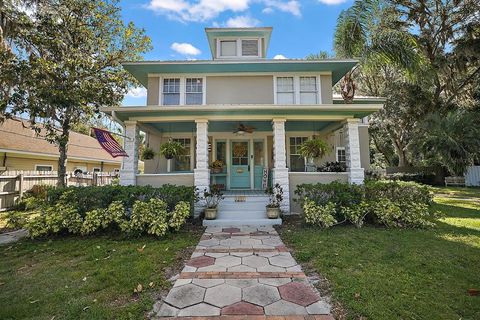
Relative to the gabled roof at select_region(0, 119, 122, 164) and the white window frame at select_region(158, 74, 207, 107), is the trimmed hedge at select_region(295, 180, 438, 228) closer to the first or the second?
the white window frame at select_region(158, 74, 207, 107)

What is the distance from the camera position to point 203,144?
7.82 meters

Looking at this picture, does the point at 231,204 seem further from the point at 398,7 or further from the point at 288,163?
the point at 398,7

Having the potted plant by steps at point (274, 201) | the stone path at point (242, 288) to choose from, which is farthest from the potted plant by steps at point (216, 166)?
the stone path at point (242, 288)

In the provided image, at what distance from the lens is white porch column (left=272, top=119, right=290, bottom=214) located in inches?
305

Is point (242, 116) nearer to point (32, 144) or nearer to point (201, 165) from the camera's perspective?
point (201, 165)

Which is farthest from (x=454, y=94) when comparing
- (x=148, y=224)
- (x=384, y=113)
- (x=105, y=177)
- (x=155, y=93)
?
(x=105, y=177)

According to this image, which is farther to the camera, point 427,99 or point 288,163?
point 427,99

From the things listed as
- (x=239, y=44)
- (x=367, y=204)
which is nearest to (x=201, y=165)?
(x=367, y=204)

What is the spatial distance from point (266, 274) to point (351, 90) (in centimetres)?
1013

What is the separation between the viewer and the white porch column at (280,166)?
774 centimetres

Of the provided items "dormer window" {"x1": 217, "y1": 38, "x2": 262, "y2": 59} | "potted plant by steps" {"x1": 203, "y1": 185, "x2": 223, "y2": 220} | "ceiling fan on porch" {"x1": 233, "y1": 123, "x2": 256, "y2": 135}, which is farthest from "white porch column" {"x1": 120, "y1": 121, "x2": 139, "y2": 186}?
"dormer window" {"x1": 217, "y1": 38, "x2": 262, "y2": 59}

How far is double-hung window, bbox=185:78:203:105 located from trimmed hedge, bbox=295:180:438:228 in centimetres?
547

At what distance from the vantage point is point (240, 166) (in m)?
10.2

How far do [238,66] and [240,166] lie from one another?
408 centimetres
